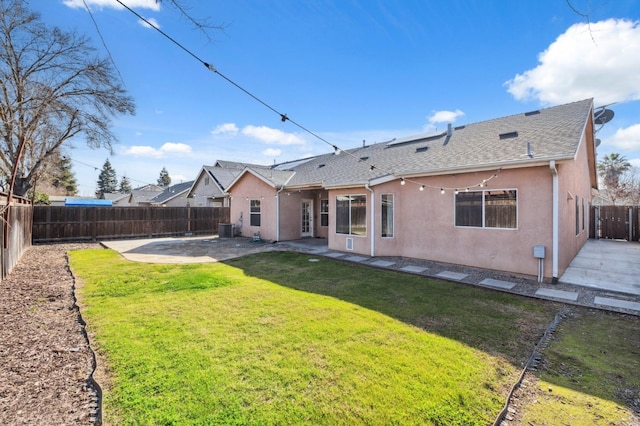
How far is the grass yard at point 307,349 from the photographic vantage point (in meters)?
2.69

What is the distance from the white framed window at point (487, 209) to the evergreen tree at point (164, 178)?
238ft

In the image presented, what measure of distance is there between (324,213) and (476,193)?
8.17 m

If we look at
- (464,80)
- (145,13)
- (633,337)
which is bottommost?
(633,337)

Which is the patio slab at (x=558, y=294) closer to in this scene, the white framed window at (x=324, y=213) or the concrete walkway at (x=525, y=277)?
the concrete walkway at (x=525, y=277)

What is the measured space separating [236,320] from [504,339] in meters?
4.11

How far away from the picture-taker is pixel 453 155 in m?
9.70

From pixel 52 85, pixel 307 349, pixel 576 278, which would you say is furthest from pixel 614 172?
pixel 52 85

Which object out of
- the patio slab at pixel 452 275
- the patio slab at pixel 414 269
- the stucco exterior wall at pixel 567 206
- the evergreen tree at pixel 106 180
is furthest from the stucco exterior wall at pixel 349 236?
the evergreen tree at pixel 106 180

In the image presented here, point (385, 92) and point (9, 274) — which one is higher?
point (385, 92)

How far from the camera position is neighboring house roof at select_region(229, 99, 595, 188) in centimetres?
766

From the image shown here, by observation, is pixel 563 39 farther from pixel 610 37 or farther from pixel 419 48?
pixel 419 48

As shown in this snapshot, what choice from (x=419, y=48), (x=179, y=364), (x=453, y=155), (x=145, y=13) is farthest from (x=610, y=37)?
(x=419, y=48)

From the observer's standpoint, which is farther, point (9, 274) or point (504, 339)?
point (9, 274)

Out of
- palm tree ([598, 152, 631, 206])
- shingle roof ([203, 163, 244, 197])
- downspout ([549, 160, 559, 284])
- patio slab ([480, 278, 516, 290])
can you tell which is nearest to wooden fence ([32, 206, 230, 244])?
shingle roof ([203, 163, 244, 197])
